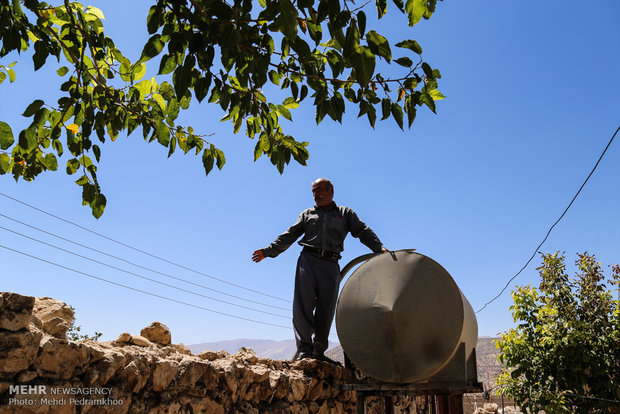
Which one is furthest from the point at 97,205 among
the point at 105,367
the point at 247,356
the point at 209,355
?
the point at 247,356

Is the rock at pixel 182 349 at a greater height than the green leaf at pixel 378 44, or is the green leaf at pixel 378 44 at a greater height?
the green leaf at pixel 378 44

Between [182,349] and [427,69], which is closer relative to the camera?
[427,69]

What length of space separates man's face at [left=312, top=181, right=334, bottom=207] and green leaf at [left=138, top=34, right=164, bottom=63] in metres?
2.89

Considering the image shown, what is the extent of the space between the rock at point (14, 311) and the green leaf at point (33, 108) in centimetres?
90

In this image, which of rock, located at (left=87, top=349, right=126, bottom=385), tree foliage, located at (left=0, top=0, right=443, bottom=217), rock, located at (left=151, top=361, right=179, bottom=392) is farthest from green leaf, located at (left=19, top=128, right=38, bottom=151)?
rock, located at (left=151, top=361, right=179, bottom=392)

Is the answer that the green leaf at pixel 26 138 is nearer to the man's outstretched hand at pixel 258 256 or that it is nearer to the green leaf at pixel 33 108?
the green leaf at pixel 33 108

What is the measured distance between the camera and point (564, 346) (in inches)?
316

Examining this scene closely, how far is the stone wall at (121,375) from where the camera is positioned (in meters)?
2.05

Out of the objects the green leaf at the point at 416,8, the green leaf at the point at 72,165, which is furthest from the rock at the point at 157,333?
the green leaf at the point at 416,8

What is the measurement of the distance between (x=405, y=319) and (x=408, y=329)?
79 millimetres

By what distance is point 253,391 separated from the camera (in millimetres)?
3359

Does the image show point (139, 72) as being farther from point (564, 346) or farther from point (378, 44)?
point (564, 346)

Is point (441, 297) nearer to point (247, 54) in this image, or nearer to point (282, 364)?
point (282, 364)

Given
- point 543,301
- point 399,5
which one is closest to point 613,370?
point 543,301
